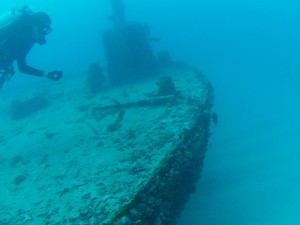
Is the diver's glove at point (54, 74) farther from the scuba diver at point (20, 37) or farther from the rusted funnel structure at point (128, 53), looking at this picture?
the rusted funnel structure at point (128, 53)

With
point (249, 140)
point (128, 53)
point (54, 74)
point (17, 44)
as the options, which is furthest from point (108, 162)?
point (249, 140)

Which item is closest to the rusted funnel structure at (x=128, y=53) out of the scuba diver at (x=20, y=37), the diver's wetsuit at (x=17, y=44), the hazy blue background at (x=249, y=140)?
the hazy blue background at (x=249, y=140)

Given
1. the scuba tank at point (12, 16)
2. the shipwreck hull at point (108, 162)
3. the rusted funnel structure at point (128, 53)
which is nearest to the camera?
the shipwreck hull at point (108, 162)

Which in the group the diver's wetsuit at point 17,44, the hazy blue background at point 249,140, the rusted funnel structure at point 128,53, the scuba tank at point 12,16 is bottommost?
the hazy blue background at point 249,140

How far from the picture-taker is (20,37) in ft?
22.5

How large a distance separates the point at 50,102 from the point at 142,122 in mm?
5361

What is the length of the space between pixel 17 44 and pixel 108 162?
12.2 feet

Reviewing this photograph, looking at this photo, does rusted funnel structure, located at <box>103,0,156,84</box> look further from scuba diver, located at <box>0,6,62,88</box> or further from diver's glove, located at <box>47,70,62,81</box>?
diver's glove, located at <box>47,70,62,81</box>

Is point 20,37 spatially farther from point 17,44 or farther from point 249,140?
point 249,140

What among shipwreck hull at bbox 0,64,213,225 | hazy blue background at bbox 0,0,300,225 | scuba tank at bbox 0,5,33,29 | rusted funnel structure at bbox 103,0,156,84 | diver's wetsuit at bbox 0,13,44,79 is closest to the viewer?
shipwreck hull at bbox 0,64,213,225

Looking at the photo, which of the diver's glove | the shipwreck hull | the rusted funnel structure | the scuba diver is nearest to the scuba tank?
the scuba diver

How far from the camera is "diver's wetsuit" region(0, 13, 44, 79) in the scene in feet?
21.7

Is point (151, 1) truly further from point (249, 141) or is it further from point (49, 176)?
point (49, 176)

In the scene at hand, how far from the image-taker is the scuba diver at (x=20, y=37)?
6637 millimetres
